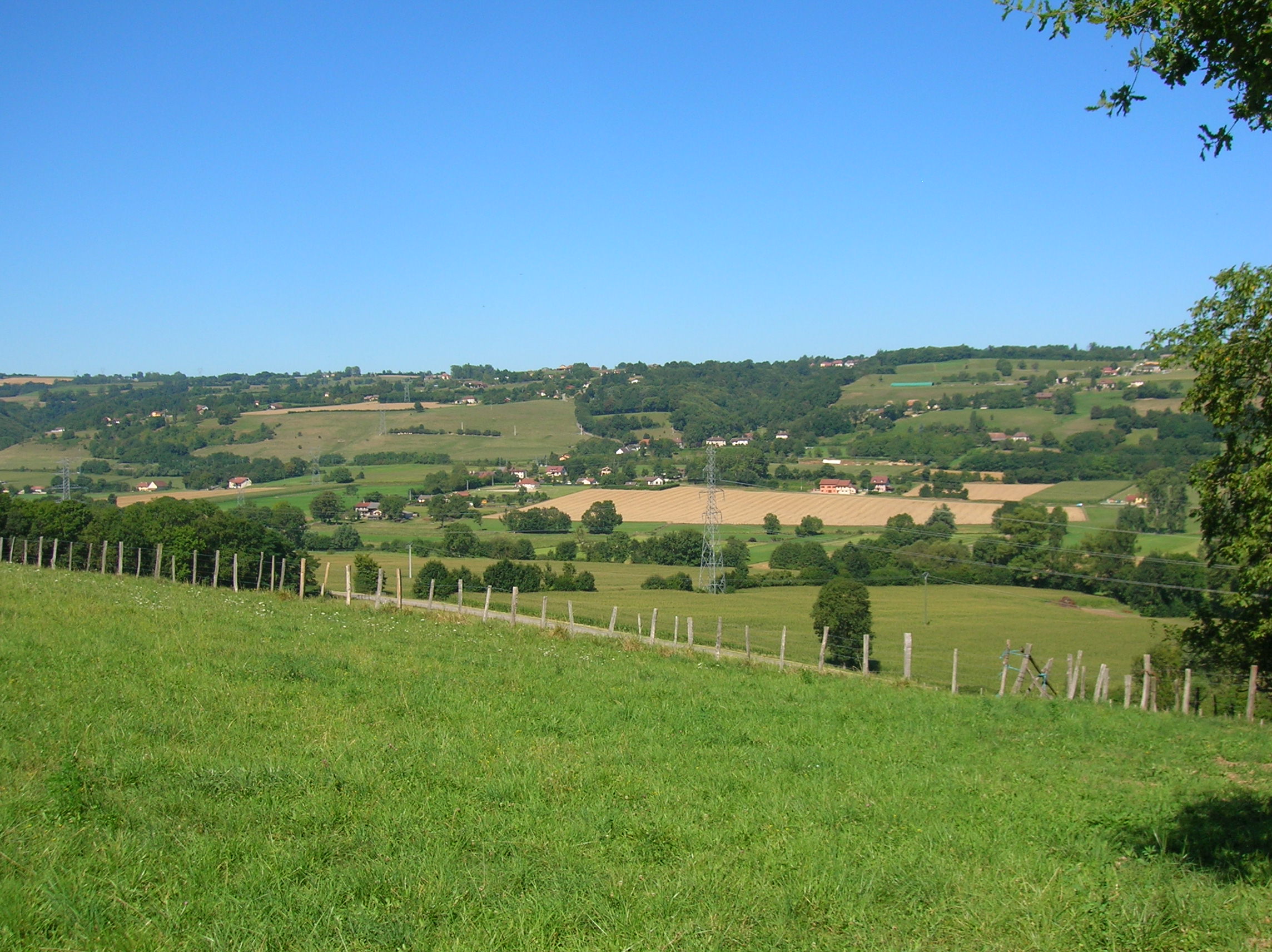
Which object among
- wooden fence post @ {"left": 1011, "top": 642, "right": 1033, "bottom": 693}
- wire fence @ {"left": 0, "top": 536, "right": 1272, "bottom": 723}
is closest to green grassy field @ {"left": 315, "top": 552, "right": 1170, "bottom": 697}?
wire fence @ {"left": 0, "top": 536, "right": 1272, "bottom": 723}

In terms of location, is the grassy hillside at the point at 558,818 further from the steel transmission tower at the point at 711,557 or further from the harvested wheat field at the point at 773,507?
the harvested wheat field at the point at 773,507

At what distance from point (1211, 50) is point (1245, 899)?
5.74 m

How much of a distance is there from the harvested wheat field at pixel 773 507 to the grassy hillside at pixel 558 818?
58.0 meters

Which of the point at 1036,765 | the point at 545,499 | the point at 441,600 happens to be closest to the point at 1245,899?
the point at 1036,765

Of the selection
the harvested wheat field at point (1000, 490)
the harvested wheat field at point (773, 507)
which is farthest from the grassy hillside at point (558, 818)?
the harvested wheat field at point (1000, 490)

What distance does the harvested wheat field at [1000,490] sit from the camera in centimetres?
7519

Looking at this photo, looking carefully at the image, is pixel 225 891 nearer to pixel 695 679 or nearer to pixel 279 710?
pixel 279 710

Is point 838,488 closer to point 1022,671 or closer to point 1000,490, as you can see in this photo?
point 1000,490

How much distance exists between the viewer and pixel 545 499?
3438 inches

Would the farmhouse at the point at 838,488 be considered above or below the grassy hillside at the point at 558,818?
below

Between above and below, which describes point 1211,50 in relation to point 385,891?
above

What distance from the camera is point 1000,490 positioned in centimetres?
7931

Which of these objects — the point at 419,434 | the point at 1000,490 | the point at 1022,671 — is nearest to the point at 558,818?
the point at 1022,671

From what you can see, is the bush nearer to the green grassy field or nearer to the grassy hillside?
the green grassy field
